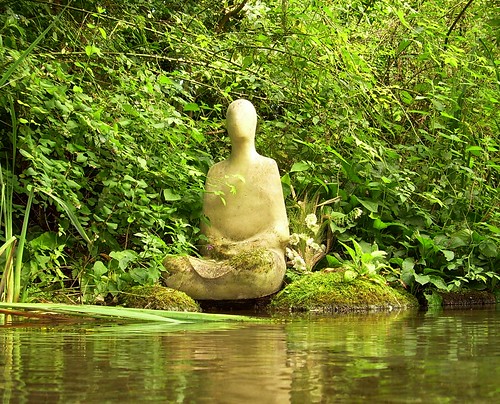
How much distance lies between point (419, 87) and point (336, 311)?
135 inches

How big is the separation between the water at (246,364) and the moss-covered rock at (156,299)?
1.92 m

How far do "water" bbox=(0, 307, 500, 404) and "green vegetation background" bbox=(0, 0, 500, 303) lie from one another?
2068mm

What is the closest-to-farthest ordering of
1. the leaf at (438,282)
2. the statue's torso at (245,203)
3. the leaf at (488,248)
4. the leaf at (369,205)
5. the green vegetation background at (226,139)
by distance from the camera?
the green vegetation background at (226,139), the statue's torso at (245,203), the leaf at (438,282), the leaf at (488,248), the leaf at (369,205)

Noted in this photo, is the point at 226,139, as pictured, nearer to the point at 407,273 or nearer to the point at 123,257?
the point at 407,273

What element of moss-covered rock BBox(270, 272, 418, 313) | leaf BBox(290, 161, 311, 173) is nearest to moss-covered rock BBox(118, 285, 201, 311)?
moss-covered rock BBox(270, 272, 418, 313)

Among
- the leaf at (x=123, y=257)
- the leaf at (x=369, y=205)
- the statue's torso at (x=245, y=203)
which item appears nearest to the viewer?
the leaf at (x=123, y=257)

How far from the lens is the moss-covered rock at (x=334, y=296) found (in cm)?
717

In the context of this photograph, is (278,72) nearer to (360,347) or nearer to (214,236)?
(214,236)

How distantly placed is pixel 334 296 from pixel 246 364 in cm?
440

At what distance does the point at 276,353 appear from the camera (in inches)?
128

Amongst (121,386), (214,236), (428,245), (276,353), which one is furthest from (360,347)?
(428,245)

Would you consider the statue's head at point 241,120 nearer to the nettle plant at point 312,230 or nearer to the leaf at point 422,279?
the nettle plant at point 312,230

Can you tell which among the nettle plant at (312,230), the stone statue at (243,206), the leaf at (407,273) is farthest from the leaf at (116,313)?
the leaf at (407,273)

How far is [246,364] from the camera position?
9.42ft
